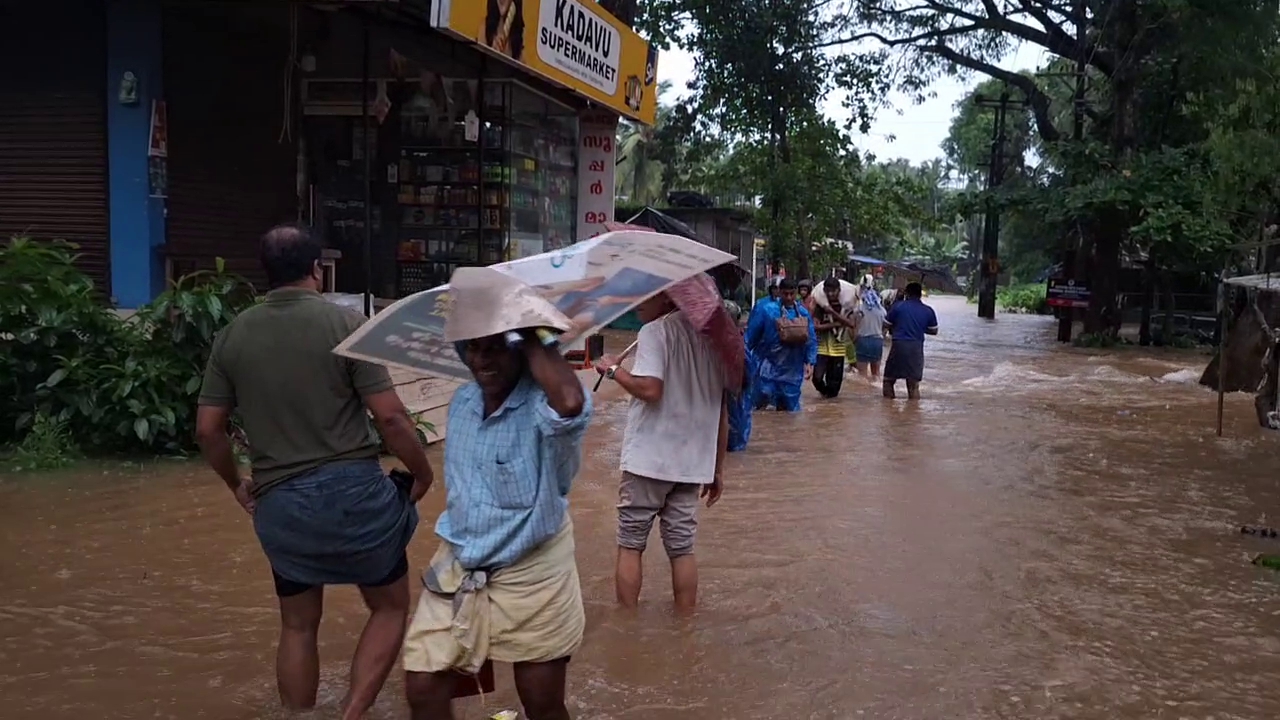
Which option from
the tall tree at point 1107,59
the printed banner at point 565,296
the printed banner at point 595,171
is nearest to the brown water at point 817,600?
the printed banner at point 565,296

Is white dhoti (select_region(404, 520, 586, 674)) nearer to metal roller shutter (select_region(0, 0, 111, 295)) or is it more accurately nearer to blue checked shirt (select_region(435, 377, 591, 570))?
blue checked shirt (select_region(435, 377, 591, 570))

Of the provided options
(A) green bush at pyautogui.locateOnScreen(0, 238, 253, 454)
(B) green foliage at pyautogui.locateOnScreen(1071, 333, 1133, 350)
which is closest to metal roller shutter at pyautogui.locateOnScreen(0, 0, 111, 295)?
(A) green bush at pyautogui.locateOnScreen(0, 238, 253, 454)

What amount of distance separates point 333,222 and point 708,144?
1604 centimetres

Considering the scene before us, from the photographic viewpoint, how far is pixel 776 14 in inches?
934

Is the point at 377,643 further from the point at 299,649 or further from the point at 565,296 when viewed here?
the point at 565,296

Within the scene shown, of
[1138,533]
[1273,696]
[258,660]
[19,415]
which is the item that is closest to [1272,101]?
[1138,533]

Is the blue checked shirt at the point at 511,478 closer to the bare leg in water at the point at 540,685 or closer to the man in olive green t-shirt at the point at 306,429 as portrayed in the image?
the bare leg in water at the point at 540,685

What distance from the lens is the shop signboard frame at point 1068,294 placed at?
2602 centimetres

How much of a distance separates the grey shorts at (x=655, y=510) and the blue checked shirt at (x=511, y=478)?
1798 millimetres

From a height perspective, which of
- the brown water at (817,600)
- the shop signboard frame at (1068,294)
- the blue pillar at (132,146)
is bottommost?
the brown water at (817,600)

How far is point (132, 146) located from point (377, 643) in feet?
23.4

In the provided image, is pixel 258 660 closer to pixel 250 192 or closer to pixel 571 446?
pixel 571 446

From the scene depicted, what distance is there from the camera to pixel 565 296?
3316 mm

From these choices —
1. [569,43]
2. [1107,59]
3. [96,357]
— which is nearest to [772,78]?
[1107,59]
